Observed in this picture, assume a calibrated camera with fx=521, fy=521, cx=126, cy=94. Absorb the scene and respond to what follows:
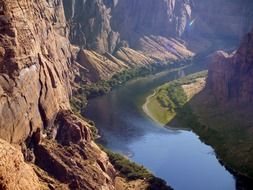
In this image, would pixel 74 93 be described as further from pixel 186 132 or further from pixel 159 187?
pixel 159 187

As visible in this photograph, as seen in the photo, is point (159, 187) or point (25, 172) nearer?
point (25, 172)

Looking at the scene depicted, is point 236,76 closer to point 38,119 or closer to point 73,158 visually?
point 73,158

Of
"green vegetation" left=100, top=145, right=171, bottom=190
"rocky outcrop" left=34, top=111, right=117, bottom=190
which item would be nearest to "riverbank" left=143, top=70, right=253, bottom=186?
"green vegetation" left=100, top=145, right=171, bottom=190

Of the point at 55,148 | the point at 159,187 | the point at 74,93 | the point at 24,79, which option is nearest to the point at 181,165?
the point at 159,187

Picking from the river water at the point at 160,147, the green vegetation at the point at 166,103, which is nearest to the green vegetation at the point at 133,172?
the river water at the point at 160,147

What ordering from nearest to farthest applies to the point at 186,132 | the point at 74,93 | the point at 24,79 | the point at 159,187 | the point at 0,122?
1. the point at 0,122
2. the point at 24,79
3. the point at 159,187
4. the point at 186,132
5. the point at 74,93

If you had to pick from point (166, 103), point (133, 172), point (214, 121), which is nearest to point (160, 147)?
point (214, 121)
